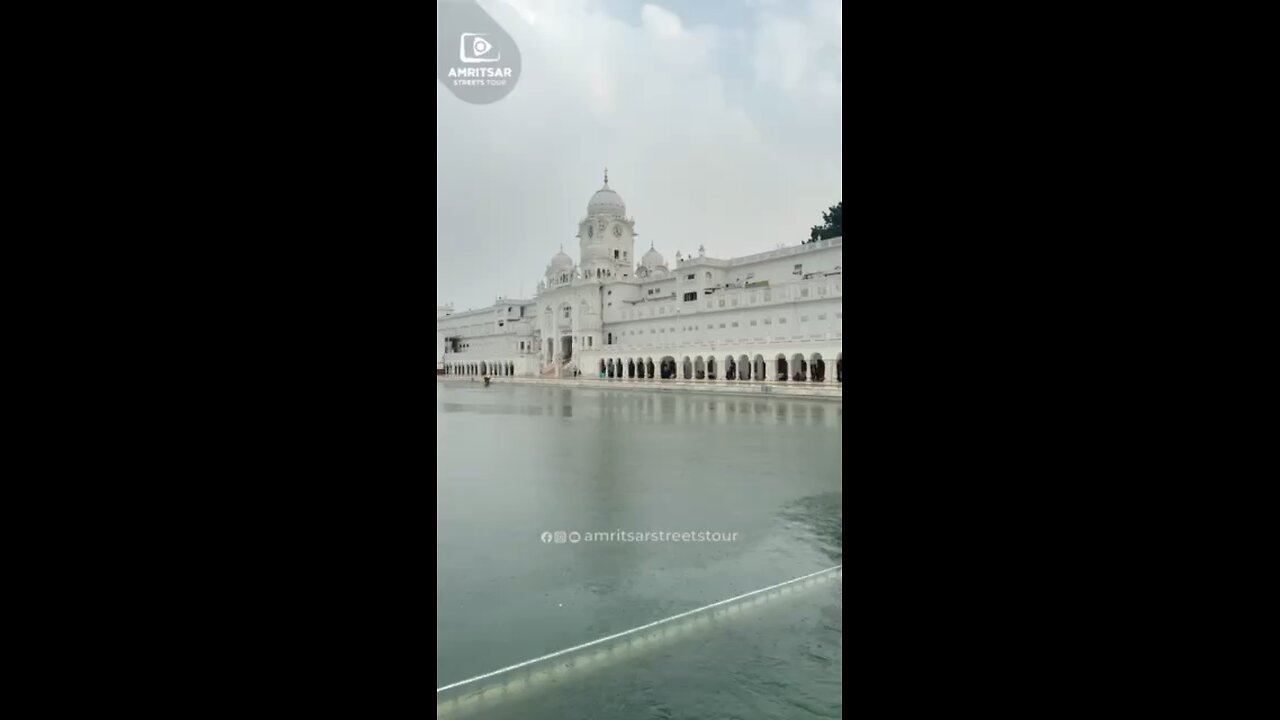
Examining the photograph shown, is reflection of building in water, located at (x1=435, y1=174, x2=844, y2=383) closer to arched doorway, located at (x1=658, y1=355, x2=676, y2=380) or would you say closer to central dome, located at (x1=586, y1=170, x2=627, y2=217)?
arched doorway, located at (x1=658, y1=355, x2=676, y2=380)

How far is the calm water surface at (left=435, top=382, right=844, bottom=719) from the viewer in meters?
1.53

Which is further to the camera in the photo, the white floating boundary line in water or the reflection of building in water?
the reflection of building in water

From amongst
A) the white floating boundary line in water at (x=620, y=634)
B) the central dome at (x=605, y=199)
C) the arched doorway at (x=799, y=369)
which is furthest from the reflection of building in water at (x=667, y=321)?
the white floating boundary line in water at (x=620, y=634)

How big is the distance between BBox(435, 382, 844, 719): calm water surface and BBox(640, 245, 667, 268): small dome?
16.4 m

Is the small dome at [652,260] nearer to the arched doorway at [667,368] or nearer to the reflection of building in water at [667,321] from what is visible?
the reflection of building in water at [667,321]

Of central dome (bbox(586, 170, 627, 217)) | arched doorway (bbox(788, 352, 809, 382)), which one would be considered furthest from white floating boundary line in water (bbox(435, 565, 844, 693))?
arched doorway (bbox(788, 352, 809, 382))

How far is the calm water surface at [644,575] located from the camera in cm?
153

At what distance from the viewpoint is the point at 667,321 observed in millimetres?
16875
